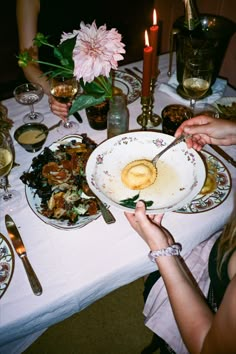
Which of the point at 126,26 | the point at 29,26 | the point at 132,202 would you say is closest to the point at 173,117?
the point at 132,202

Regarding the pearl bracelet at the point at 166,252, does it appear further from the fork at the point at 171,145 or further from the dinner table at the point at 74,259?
the fork at the point at 171,145

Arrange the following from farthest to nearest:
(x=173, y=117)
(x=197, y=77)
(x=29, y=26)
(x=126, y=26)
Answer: (x=126, y=26) < (x=29, y=26) < (x=197, y=77) < (x=173, y=117)

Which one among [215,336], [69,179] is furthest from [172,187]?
[215,336]

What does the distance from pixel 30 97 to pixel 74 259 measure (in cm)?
100

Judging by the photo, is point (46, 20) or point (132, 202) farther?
point (46, 20)

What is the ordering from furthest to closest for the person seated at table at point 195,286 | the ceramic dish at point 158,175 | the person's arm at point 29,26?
1. the person's arm at point 29,26
2. the ceramic dish at point 158,175
3. the person seated at table at point 195,286

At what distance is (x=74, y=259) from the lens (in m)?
1.09

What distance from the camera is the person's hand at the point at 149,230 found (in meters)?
1.07

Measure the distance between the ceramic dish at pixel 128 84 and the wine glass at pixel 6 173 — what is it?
2.53 feet

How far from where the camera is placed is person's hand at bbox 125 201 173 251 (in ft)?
3.50

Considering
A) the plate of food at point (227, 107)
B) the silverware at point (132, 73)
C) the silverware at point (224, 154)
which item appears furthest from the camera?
the silverware at point (132, 73)

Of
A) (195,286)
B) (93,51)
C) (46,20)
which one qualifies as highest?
(93,51)

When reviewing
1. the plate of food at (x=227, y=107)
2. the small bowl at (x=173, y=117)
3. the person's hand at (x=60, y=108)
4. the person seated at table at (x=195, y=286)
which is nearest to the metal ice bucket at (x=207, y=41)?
the plate of food at (x=227, y=107)

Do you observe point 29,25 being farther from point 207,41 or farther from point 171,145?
point 171,145
